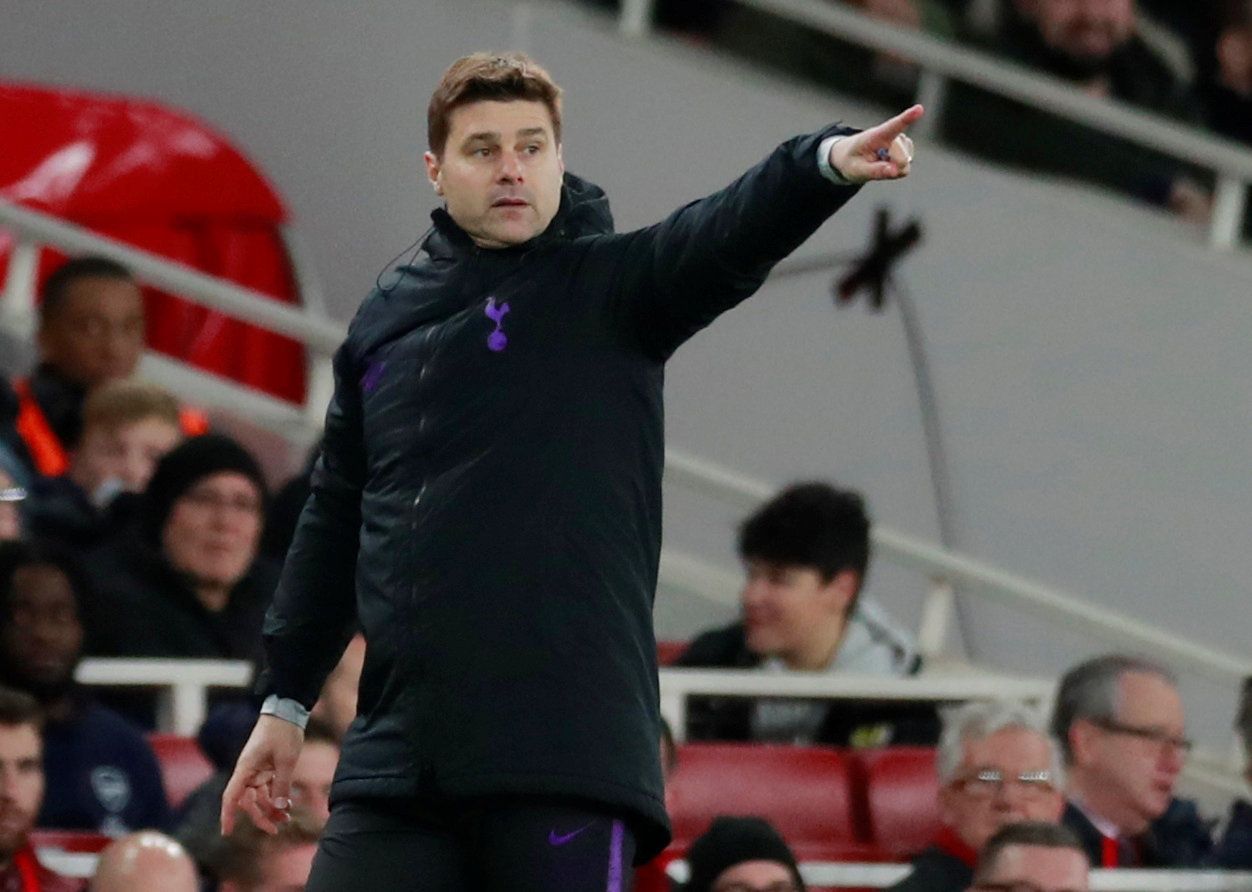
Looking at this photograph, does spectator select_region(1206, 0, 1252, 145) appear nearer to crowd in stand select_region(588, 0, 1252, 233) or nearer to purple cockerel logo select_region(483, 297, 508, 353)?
crowd in stand select_region(588, 0, 1252, 233)

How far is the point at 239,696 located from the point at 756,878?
4.39 ft

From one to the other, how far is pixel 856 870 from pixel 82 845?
51.1 inches

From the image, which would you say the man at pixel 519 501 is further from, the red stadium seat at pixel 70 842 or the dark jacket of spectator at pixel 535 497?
the red stadium seat at pixel 70 842

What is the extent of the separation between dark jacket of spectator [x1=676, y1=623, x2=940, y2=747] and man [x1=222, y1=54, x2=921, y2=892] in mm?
2947

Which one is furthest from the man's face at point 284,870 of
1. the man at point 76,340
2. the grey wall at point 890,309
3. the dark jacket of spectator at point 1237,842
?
the grey wall at point 890,309

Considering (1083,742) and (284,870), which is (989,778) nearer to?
(1083,742)

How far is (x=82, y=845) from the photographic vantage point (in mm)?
4762

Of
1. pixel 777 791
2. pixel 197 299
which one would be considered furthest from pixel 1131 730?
pixel 197 299

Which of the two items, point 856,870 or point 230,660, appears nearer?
point 856,870

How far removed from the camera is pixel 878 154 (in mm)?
2736

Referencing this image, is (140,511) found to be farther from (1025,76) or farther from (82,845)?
(1025,76)

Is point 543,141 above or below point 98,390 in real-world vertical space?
below

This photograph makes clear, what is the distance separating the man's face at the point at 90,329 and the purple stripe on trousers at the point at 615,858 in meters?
3.70

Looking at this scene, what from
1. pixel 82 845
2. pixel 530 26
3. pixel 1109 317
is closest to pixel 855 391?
pixel 1109 317
